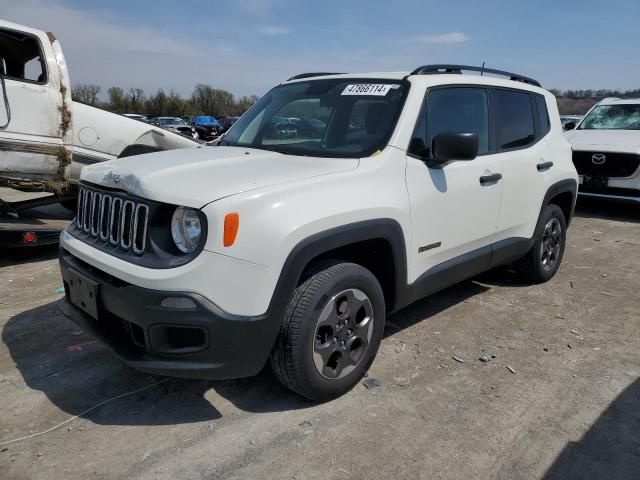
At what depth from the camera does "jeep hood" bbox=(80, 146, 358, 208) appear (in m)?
2.54

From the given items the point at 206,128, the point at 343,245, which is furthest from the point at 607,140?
the point at 206,128

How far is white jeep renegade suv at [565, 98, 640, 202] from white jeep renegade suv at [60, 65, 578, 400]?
4679 millimetres

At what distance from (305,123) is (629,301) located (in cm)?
332

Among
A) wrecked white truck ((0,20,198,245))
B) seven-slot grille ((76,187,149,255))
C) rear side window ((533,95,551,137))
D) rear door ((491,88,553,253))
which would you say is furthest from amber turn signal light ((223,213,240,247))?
wrecked white truck ((0,20,198,245))

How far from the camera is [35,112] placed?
5.45 meters

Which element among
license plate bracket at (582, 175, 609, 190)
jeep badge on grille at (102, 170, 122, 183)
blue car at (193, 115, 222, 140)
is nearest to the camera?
jeep badge on grille at (102, 170, 122, 183)

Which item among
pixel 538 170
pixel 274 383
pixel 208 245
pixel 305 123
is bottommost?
pixel 274 383

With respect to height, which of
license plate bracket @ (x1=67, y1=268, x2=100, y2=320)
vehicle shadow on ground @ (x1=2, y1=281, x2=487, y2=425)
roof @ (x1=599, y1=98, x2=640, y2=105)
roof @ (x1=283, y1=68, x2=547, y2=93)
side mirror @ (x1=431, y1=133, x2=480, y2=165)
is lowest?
vehicle shadow on ground @ (x1=2, y1=281, x2=487, y2=425)

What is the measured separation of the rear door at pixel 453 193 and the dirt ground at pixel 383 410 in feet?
2.08

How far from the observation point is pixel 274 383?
10.6 ft

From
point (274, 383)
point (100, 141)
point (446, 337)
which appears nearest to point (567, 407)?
point (446, 337)

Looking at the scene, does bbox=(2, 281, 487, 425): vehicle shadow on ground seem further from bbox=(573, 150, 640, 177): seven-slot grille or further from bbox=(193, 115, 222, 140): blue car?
bbox=(193, 115, 222, 140): blue car

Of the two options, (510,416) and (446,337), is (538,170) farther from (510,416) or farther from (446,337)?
(510,416)

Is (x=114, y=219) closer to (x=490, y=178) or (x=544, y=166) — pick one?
(x=490, y=178)
